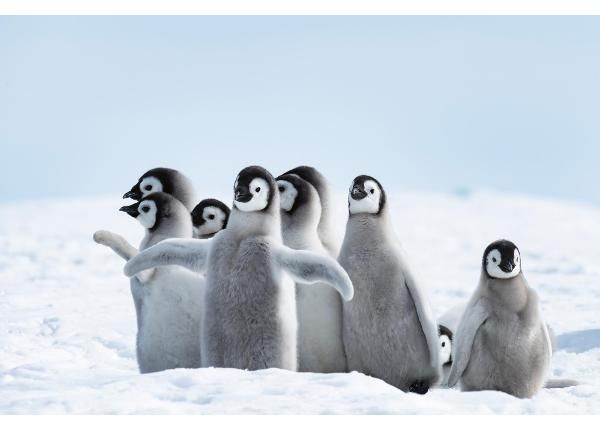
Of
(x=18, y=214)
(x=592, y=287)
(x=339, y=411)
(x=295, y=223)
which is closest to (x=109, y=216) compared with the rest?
(x=18, y=214)

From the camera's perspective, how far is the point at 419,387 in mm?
4977

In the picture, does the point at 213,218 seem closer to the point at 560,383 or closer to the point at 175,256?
the point at 175,256

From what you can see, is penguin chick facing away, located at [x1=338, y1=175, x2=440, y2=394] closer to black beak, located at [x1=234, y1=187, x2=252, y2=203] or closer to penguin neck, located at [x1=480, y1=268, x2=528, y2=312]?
penguin neck, located at [x1=480, y1=268, x2=528, y2=312]

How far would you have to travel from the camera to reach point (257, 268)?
172 inches

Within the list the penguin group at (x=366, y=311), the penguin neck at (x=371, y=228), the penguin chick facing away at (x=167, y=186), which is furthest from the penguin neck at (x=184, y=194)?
the penguin neck at (x=371, y=228)

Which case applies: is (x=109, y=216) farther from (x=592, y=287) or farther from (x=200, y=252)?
(x=200, y=252)

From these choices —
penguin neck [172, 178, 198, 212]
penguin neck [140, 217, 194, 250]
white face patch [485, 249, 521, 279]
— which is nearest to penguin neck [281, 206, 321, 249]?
penguin neck [140, 217, 194, 250]

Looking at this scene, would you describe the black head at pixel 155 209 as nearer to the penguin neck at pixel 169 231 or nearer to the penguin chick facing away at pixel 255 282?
the penguin neck at pixel 169 231

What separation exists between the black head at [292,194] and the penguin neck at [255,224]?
1.97 feet

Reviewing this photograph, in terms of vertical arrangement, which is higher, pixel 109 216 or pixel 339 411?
pixel 109 216

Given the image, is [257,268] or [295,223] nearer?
[257,268]

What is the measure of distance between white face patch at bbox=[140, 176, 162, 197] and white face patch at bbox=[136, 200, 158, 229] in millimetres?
486

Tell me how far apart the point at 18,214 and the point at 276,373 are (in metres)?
20.6

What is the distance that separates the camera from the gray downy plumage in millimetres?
5449
